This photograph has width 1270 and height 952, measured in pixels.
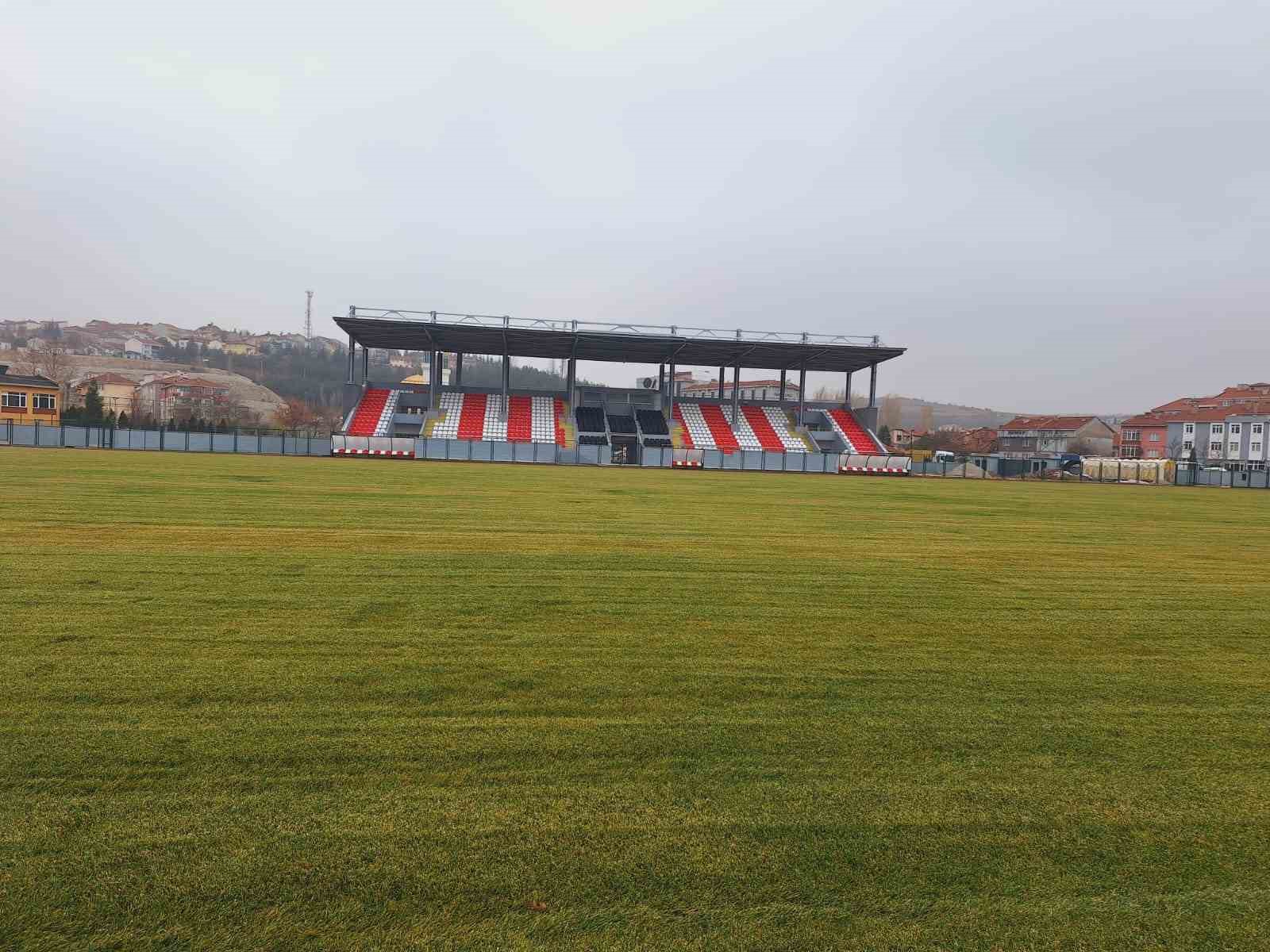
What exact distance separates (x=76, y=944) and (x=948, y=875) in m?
2.96

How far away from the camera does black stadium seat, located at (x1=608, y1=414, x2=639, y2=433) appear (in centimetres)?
4853

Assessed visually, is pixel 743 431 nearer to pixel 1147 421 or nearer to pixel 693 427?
pixel 693 427

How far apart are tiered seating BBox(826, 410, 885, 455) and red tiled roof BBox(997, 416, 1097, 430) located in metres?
61.3

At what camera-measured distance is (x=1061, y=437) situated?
95562mm

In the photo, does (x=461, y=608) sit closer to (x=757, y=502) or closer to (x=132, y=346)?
(x=757, y=502)

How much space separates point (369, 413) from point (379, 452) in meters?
6.17

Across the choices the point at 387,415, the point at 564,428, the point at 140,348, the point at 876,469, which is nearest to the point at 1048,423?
the point at 876,469

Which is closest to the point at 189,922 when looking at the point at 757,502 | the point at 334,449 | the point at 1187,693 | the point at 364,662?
the point at 364,662

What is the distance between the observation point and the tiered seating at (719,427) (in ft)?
156

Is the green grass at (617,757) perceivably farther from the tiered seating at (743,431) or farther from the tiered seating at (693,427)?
the tiered seating at (743,431)

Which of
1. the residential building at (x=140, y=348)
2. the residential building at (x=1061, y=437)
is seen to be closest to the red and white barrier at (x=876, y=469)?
the residential building at (x=1061, y=437)

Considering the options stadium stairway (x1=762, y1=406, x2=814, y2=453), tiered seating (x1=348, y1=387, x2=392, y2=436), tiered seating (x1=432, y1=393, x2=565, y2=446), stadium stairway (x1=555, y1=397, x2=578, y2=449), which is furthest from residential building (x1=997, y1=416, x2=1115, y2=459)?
tiered seating (x1=348, y1=387, x2=392, y2=436)

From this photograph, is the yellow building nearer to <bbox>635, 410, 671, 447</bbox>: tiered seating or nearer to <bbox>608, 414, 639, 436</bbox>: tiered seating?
<bbox>608, 414, 639, 436</bbox>: tiered seating

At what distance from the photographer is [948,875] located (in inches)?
107
